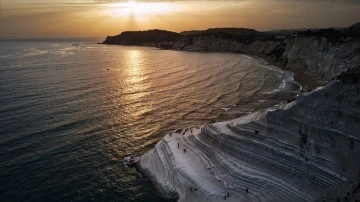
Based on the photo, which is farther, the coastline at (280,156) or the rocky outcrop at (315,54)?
the rocky outcrop at (315,54)

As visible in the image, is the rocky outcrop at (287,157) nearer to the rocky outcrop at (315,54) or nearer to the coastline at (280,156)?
the coastline at (280,156)

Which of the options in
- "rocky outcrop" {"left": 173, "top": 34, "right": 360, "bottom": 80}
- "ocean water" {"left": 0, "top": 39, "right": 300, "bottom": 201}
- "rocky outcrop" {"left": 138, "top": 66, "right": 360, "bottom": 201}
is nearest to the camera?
"rocky outcrop" {"left": 138, "top": 66, "right": 360, "bottom": 201}

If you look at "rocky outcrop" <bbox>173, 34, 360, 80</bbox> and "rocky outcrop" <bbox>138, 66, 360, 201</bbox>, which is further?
"rocky outcrop" <bbox>173, 34, 360, 80</bbox>

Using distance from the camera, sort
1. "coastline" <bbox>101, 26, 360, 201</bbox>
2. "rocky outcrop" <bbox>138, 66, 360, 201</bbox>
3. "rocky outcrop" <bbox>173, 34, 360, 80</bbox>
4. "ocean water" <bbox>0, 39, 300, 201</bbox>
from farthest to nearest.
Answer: "rocky outcrop" <bbox>173, 34, 360, 80</bbox> → "ocean water" <bbox>0, 39, 300, 201</bbox> → "coastline" <bbox>101, 26, 360, 201</bbox> → "rocky outcrop" <bbox>138, 66, 360, 201</bbox>

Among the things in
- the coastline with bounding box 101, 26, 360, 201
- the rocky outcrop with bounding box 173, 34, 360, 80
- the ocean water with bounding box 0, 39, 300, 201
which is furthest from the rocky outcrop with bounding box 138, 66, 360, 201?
the rocky outcrop with bounding box 173, 34, 360, 80

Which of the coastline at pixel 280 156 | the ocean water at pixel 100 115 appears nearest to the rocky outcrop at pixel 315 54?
the ocean water at pixel 100 115

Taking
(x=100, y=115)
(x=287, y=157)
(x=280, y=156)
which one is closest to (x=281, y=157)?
(x=280, y=156)

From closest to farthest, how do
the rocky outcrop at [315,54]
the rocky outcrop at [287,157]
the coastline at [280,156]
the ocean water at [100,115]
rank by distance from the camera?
the rocky outcrop at [287,157], the coastline at [280,156], the ocean water at [100,115], the rocky outcrop at [315,54]

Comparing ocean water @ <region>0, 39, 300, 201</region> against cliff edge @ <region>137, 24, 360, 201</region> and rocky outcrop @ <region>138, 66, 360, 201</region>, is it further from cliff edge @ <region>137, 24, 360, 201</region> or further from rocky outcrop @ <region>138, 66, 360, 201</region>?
rocky outcrop @ <region>138, 66, 360, 201</region>
